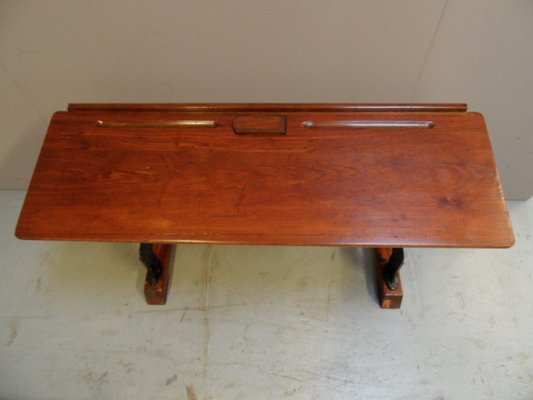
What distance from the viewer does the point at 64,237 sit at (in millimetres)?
847

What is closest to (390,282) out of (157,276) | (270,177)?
(270,177)

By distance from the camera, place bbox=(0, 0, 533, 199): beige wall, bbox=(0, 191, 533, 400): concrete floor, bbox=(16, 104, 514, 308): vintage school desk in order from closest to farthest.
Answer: bbox=(16, 104, 514, 308): vintage school desk
bbox=(0, 0, 533, 199): beige wall
bbox=(0, 191, 533, 400): concrete floor

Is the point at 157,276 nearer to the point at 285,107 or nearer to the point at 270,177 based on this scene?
A: the point at 270,177

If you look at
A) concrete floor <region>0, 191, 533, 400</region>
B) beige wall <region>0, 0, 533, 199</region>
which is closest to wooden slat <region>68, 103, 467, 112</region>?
beige wall <region>0, 0, 533, 199</region>

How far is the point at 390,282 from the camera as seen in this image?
1.31 m

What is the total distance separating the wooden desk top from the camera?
0.84 m

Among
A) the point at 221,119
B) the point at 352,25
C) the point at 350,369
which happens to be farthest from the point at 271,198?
the point at 350,369

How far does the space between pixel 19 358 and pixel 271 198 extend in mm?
1259

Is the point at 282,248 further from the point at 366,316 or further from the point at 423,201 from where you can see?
the point at 423,201

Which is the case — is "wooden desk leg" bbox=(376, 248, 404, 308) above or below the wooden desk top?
below

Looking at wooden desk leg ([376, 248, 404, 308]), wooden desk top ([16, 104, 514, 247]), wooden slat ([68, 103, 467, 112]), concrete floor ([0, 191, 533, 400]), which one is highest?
wooden slat ([68, 103, 467, 112])

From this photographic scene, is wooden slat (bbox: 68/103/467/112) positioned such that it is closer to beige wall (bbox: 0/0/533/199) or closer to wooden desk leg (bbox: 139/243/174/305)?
beige wall (bbox: 0/0/533/199)

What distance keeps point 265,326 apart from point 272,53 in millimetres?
1018

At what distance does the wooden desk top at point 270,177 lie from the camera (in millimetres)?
838
